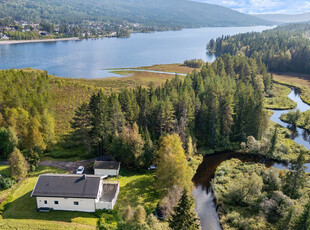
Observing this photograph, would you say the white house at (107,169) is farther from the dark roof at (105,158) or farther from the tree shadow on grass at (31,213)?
the tree shadow on grass at (31,213)

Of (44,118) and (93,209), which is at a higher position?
(44,118)

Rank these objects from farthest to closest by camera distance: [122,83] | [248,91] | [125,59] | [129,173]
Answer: [125,59] → [122,83] → [248,91] → [129,173]

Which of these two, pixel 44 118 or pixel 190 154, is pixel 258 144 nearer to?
pixel 190 154

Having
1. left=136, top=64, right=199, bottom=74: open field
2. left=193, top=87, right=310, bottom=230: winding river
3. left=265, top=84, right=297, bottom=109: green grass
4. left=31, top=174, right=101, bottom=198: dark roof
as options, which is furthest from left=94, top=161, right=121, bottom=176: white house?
left=136, top=64, right=199, bottom=74: open field

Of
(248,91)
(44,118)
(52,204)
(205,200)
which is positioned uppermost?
(248,91)

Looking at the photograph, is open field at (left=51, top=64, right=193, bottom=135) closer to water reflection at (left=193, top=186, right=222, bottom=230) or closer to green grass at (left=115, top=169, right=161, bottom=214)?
green grass at (left=115, top=169, right=161, bottom=214)

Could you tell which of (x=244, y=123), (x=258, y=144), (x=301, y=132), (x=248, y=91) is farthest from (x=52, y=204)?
(x=301, y=132)
